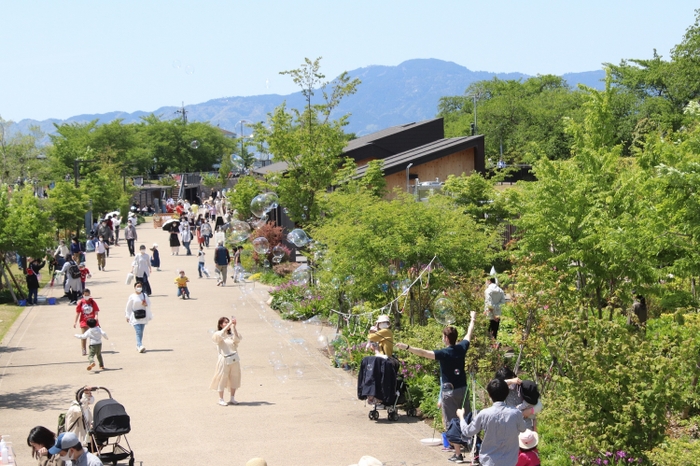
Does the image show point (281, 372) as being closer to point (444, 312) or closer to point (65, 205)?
point (444, 312)

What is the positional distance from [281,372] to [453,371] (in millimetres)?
6064

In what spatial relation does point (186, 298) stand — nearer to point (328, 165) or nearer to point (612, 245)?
point (328, 165)

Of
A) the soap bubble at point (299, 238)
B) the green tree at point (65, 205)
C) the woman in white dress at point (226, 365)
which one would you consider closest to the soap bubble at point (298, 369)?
the woman in white dress at point (226, 365)

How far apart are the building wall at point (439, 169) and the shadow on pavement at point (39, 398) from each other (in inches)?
741

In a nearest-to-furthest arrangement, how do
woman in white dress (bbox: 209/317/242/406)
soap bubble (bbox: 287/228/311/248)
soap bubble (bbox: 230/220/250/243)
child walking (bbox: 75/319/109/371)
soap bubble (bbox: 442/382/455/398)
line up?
soap bubble (bbox: 442/382/455/398)
woman in white dress (bbox: 209/317/242/406)
child walking (bbox: 75/319/109/371)
soap bubble (bbox: 287/228/311/248)
soap bubble (bbox: 230/220/250/243)

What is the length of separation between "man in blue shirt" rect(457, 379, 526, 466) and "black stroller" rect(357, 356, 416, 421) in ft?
14.4

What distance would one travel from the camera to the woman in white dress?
43.1ft

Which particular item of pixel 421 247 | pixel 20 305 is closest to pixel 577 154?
pixel 421 247

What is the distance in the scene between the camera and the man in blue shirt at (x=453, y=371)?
10.1 m

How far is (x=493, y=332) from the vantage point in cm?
1622

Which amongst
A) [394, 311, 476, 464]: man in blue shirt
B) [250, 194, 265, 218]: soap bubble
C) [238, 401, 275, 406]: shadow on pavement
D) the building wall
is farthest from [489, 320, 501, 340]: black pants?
the building wall

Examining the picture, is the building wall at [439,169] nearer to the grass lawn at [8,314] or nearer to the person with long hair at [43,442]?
the grass lawn at [8,314]

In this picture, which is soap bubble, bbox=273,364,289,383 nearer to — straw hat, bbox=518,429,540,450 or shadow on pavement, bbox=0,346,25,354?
shadow on pavement, bbox=0,346,25,354

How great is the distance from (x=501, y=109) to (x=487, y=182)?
67.2m
